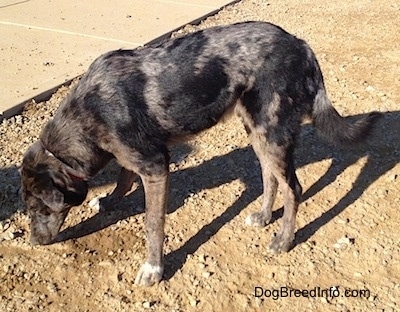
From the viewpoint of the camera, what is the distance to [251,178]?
5125 mm

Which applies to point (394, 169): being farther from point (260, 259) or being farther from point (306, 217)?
point (260, 259)

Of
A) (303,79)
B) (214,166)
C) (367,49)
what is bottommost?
(367,49)

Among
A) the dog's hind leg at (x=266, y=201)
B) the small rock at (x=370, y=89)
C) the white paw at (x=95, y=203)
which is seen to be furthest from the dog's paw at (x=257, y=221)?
the small rock at (x=370, y=89)

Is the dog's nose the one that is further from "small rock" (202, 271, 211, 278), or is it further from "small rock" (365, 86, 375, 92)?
"small rock" (365, 86, 375, 92)

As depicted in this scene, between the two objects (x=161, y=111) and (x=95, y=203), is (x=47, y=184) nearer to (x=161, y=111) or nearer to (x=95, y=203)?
(x=161, y=111)

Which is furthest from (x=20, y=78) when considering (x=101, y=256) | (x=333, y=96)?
(x=333, y=96)

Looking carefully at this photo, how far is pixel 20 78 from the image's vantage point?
646 centimetres

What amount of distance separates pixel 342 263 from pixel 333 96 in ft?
9.17

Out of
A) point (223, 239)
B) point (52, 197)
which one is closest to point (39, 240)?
point (52, 197)

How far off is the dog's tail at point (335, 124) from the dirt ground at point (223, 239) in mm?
678

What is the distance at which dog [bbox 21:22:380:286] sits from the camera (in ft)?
12.3

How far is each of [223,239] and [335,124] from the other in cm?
118

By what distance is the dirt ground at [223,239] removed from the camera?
3.80m

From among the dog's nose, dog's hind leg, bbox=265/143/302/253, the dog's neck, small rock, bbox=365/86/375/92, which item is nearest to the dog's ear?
the dog's neck
